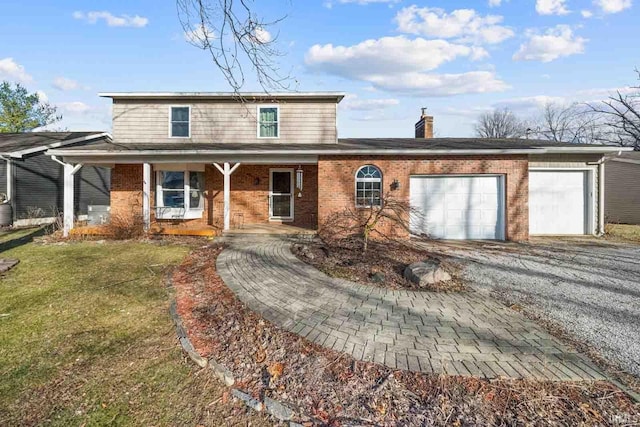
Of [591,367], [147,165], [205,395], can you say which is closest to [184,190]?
[147,165]

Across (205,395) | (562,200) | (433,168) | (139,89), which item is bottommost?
(205,395)

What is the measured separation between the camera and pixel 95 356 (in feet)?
10.8

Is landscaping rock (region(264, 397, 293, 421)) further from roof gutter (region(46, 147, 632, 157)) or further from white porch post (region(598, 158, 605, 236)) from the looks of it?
white porch post (region(598, 158, 605, 236))

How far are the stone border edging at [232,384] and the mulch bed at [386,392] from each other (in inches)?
2.3

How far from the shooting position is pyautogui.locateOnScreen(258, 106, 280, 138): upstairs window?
12.3 meters

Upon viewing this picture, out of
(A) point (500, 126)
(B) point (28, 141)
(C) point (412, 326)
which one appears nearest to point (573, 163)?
(C) point (412, 326)

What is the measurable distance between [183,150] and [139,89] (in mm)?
4294

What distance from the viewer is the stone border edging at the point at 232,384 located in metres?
2.46

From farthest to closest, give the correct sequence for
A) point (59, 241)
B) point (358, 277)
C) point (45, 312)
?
point (59, 241) → point (358, 277) → point (45, 312)

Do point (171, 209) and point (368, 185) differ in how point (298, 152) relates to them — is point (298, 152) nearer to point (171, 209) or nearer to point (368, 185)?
point (368, 185)

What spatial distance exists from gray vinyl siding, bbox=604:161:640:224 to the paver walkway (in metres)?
17.5

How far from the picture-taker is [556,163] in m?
11.2

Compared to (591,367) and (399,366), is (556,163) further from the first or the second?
(399,366)

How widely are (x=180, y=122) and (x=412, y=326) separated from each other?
1197 centimetres
